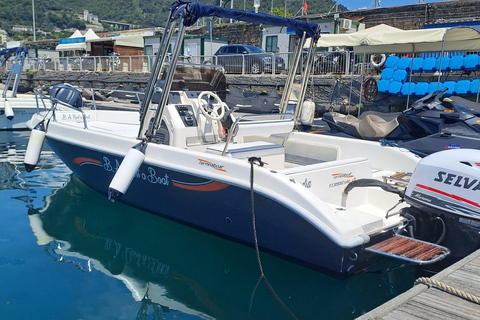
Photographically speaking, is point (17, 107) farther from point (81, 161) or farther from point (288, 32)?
point (288, 32)

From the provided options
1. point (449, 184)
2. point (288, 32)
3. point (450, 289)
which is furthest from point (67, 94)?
point (288, 32)

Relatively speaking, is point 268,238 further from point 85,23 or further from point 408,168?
point 85,23

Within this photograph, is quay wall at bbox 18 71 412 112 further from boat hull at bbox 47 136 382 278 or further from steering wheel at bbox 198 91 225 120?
boat hull at bbox 47 136 382 278

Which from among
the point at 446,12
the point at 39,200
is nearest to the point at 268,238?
the point at 39,200

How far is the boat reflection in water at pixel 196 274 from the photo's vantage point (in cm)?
388

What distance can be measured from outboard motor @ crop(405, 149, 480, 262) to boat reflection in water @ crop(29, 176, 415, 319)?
701mm

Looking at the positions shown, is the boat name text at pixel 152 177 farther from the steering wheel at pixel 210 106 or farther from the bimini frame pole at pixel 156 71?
the steering wheel at pixel 210 106

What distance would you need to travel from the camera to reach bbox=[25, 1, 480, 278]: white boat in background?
12.3 ft

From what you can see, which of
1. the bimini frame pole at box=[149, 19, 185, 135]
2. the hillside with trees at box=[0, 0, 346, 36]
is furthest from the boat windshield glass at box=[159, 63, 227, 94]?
the hillside with trees at box=[0, 0, 346, 36]

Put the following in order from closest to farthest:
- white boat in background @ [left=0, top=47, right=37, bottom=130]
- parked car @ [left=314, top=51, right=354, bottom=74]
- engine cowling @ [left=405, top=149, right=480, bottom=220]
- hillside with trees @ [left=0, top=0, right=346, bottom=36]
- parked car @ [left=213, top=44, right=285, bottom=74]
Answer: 1. engine cowling @ [left=405, top=149, right=480, bottom=220]
2. white boat in background @ [left=0, top=47, right=37, bottom=130]
3. parked car @ [left=314, top=51, right=354, bottom=74]
4. parked car @ [left=213, top=44, right=285, bottom=74]
5. hillside with trees @ [left=0, top=0, right=346, bottom=36]

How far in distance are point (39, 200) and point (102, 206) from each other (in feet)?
3.85

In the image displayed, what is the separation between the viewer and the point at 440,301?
2.79 m

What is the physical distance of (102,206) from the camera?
6.59 m

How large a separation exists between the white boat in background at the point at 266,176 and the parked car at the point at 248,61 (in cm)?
1151
